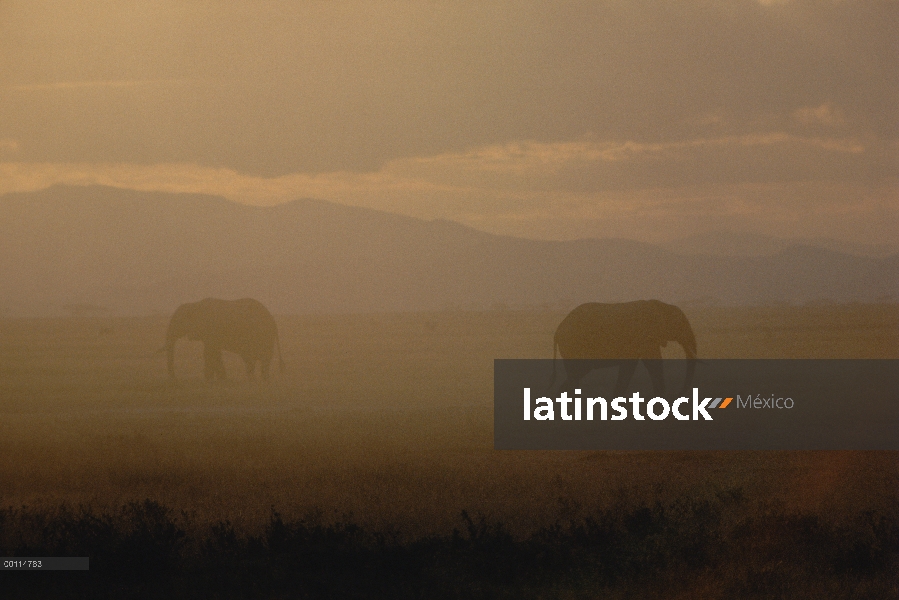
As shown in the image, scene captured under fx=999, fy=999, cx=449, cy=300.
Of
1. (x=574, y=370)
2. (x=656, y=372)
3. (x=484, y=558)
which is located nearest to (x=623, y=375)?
(x=656, y=372)

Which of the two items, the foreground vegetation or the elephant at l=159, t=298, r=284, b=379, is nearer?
the foreground vegetation

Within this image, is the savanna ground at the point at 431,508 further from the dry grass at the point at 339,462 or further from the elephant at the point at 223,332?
the elephant at the point at 223,332

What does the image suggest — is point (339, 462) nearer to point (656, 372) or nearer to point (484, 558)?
point (484, 558)

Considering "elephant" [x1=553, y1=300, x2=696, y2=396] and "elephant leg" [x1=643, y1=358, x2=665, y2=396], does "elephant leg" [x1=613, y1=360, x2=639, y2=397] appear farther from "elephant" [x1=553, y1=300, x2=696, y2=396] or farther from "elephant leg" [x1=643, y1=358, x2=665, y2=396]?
"elephant leg" [x1=643, y1=358, x2=665, y2=396]

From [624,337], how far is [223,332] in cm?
1515

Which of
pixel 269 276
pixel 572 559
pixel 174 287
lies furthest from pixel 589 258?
pixel 572 559

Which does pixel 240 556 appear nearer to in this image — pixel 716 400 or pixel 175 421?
pixel 175 421

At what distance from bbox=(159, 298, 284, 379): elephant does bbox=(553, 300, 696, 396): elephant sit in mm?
11847

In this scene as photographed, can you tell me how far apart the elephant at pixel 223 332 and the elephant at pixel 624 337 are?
11.8 m

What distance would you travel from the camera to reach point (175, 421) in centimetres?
2172

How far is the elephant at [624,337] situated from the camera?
23750 millimetres

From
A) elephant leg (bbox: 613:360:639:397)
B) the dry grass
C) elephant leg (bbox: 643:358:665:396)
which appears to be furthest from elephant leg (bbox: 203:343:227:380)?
elephant leg (bbox: 643:358:665:396)

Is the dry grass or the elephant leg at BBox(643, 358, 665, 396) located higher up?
the elephant leg at BBox(643, 358, 665, 396)

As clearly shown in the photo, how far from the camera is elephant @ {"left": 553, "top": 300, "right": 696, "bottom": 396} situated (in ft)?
77.9
